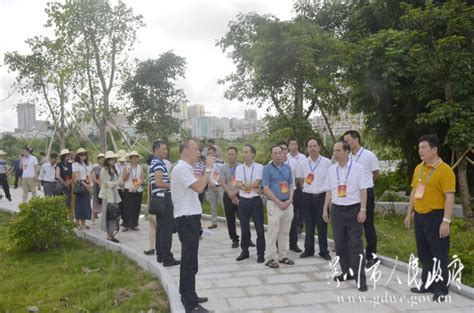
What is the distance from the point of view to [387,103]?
10.9m

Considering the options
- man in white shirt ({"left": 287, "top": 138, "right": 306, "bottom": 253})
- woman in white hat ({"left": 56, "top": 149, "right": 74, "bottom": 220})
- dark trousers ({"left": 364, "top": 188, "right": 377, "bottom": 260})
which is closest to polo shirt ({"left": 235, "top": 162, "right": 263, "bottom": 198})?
man in white shirt ({"left": 287, "top": 138, "right": 306, "bottom": 253})

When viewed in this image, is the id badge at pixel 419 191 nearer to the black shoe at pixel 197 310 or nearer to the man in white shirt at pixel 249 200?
the man in white shirt at pixel 249 200

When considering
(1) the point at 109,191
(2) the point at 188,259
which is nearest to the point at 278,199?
(2) the point at 188,259

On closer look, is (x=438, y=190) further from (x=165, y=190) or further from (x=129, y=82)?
(x=129, y=82)

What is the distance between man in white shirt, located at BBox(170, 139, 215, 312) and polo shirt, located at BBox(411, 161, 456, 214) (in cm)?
218

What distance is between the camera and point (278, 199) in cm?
604

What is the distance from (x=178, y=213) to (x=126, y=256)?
2892 millimetres

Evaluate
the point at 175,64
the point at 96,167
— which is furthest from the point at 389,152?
the point at 96,167

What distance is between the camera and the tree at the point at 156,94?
15.2 meters

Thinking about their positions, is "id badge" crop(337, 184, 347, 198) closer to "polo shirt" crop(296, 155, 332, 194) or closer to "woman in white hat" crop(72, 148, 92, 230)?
"polo shirt" crop(296, 155, 332, 194)

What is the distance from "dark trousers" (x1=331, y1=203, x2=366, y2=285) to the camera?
5000mm

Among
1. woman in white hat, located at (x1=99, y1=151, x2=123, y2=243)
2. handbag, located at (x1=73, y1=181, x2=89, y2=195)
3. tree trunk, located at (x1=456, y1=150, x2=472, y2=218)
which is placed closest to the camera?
woman in white hat, located at (x1=99, y1=151, x2=123, y2=243)

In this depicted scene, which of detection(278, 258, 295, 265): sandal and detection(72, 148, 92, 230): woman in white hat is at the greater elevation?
detection(72, 148, 92, 230): woman in white hat

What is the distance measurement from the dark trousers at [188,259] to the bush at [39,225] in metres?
3.98
